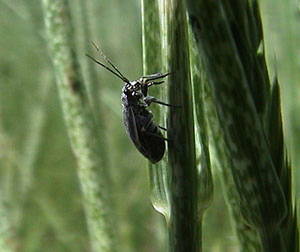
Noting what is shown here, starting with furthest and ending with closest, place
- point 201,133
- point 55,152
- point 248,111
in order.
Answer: point 55,152
point 201,133
point 248,111

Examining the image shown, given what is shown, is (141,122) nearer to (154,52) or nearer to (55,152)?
(154,52)

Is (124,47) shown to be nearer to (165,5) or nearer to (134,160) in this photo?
(134,160)

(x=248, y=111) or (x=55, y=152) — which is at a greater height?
(x=248, y=111)

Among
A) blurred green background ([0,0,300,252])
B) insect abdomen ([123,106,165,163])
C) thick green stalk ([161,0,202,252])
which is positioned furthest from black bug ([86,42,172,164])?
blurred green background ([0,0,300,252])

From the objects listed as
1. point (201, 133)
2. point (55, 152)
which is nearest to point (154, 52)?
point (201, 133)

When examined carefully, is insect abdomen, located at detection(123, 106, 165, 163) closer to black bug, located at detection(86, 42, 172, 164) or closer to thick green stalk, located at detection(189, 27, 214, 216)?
black bug, located at detection(86, 42, 172, 164)

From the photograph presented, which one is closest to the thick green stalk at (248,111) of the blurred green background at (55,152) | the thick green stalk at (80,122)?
the thick green stalk at (80,122)
